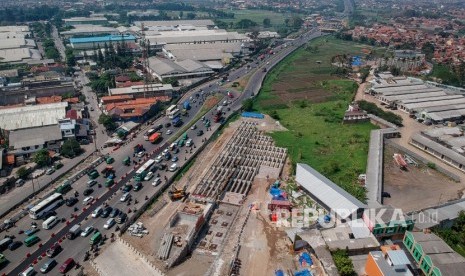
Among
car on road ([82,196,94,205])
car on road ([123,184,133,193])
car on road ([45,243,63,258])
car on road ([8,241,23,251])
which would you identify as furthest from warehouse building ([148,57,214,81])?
car on road ([45,243,63,258])

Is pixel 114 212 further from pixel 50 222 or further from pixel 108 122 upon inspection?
pixel 108 122

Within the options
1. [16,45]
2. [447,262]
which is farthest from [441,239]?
[16,45]

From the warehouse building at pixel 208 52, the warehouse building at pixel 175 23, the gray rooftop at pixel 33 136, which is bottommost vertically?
the gray rooftop at pixel 33 136

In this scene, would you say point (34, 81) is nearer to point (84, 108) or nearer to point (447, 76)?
point (84, 108)

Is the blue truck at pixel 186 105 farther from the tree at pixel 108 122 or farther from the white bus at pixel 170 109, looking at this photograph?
the tree at pixel 108 122

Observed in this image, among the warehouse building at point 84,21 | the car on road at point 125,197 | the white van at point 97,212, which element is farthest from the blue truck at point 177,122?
the warehouse building at point 84,21

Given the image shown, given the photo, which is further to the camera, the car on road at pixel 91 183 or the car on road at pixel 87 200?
the car on road at pixel 91 183

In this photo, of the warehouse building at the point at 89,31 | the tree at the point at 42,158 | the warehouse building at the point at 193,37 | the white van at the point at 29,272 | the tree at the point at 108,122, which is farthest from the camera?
the warehouse building at the point at 89,31

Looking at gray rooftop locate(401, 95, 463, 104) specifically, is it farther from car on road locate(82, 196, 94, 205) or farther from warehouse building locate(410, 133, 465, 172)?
car on road locate(82, 196, 94, 205)
